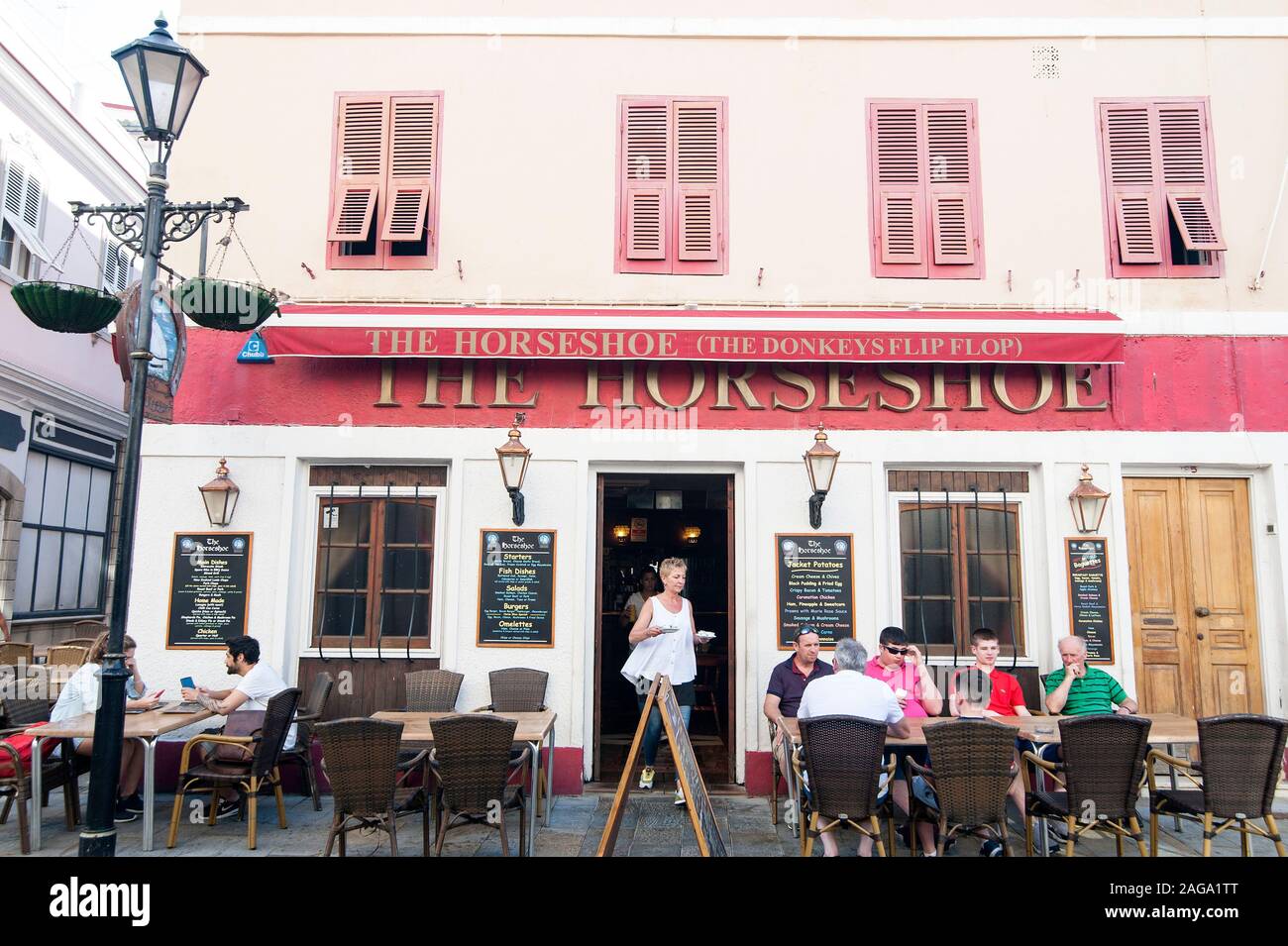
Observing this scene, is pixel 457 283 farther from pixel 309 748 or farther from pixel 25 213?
pixel 25 213

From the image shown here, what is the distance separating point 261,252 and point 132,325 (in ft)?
6.71

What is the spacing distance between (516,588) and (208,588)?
2580mm

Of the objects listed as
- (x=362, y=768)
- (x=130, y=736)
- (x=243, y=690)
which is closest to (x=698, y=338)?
(x=362, y=768)

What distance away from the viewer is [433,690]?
6961 millimetres

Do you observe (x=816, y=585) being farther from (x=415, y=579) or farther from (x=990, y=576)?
(x=415, y=579)

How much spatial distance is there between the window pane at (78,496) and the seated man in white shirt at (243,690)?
8.00 metres

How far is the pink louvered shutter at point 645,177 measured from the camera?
774 centimetres

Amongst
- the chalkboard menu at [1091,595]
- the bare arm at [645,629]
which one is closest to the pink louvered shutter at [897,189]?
the chalkboard menu at [1091,595]

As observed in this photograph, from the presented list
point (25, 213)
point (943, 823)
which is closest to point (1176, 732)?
point (943, 823)

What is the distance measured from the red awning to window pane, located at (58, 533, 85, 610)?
308 inches

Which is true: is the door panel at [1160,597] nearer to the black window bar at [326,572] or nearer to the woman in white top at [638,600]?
the woman in white top at [638,600]

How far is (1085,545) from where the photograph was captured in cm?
730

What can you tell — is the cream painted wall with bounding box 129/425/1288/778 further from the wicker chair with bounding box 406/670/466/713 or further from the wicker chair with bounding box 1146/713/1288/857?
the wicker chair with bounding box 1146/713/1288/857

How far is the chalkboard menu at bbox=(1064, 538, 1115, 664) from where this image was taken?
23.6 ft
